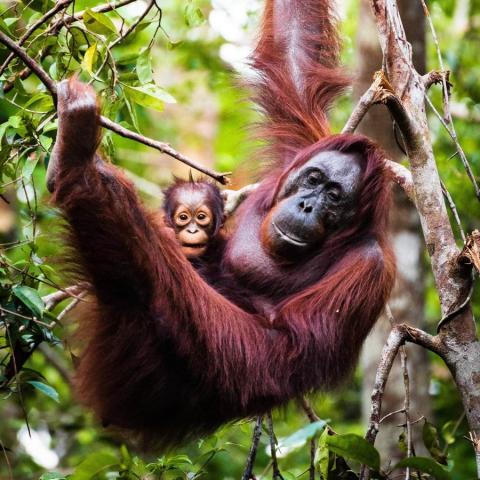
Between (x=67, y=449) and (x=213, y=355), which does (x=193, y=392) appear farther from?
(x=67, y=449)

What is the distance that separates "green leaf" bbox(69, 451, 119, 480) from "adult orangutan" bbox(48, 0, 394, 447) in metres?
0.61

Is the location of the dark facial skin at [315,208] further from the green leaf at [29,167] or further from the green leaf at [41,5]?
the green leaf at [41,5]

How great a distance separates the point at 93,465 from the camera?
319 cm

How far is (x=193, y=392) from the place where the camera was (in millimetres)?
3799

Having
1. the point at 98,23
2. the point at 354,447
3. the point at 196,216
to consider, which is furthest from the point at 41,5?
Result: the point at 354,447

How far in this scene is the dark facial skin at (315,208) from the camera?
4074mm

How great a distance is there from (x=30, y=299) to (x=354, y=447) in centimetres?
139

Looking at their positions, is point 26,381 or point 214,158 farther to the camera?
point 214,158

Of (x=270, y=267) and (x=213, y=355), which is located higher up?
(x=270, y=267)

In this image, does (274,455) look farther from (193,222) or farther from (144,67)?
(144,67)

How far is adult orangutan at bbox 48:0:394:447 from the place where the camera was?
3.38 meters

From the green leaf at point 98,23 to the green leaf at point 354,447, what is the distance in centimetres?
204

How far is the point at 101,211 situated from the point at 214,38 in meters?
6.77

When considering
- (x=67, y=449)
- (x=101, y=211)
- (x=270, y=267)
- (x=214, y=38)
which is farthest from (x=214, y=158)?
(x=101, y=211)
